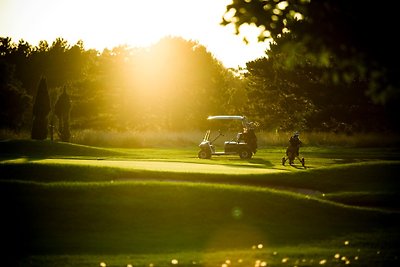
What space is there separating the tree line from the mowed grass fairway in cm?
4249

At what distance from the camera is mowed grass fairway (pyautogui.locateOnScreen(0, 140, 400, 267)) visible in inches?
555

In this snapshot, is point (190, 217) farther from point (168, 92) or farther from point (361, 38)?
point (168, 92)

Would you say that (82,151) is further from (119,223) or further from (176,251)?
(176,251)

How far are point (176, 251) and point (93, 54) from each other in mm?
103681

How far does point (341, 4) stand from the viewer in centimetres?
905

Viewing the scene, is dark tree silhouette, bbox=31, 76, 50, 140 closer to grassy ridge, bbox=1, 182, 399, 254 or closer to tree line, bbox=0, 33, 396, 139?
grassy ridge, bbox=1, 182, 399, 254

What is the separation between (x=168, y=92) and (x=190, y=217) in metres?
66.3

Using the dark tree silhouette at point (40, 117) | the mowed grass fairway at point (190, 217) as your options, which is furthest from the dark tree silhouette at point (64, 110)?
the mowed grass fairway at point (190, 217)

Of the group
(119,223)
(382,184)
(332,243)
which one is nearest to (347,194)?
(382,184)

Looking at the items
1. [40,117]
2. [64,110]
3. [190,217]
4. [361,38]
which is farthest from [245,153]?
[361,38]

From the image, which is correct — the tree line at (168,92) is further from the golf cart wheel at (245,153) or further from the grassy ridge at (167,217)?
the grassy ridge at (167,217)

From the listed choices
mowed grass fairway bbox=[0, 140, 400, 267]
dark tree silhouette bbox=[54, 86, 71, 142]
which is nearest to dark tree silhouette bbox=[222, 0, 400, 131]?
mowed grass fairway bbox=[0, 140, 400, 267]

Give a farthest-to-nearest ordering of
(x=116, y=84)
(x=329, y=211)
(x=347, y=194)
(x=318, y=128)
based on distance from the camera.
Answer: (x=116, y=84) < (x=318, y=128) < (x=347, y=194) < (x=329, y=211)

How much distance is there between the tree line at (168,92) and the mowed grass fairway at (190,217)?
42486 mm
